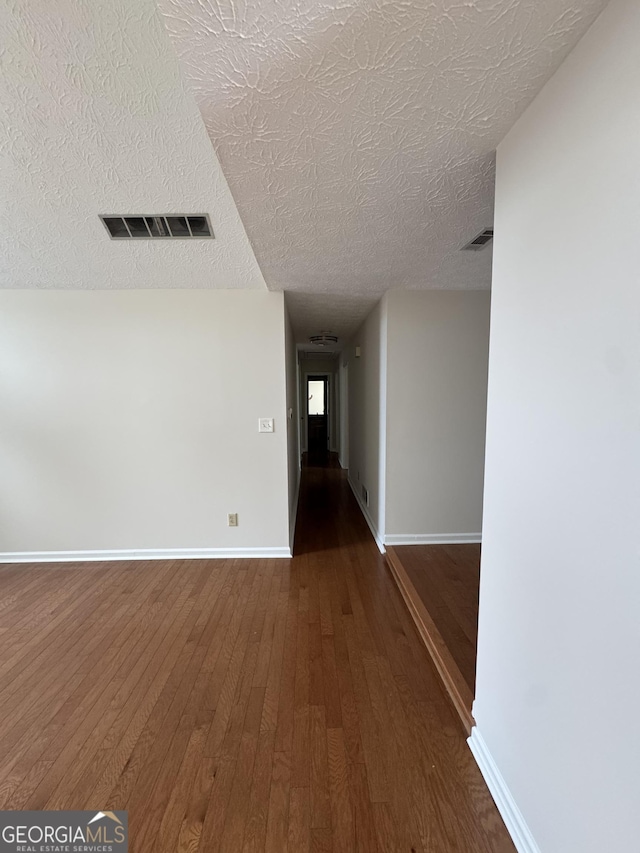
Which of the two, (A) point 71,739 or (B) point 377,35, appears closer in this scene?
(B) point 377,35

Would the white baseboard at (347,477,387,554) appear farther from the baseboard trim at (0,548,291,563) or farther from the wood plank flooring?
the baseboard trim at (0,548,291,563)

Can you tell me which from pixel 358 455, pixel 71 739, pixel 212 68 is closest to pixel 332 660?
pixel 71 739

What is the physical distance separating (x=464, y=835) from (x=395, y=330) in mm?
2774

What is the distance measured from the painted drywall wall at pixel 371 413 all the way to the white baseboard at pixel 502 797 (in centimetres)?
183

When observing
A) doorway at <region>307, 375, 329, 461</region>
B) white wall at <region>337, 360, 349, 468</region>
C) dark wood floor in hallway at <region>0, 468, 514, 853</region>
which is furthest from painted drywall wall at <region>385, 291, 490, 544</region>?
doorway at <region>307, 375, 329, 461</region>

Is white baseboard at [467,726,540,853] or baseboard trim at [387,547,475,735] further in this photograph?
baseboard trim at [387,547,475,735]

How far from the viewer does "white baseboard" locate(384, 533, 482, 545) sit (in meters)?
3.11

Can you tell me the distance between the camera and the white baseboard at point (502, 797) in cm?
103

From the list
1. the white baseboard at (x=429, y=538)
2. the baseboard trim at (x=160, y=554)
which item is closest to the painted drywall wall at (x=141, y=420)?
the baseboard trim at (x=160, y=554)

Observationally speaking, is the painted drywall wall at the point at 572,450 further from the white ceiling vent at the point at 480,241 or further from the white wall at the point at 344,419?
the white wall at the point at 344,419

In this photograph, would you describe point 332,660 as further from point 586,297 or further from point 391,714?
point 586,297

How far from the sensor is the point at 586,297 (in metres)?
0.80

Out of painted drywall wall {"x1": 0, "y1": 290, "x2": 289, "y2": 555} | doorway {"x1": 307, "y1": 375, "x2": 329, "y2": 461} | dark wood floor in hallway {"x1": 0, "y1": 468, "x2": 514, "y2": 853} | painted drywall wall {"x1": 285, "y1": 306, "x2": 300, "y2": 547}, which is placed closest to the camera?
dark wood floor in hallway {"x1": 0, "y1": 468, "x2": 514, "y2": 853}

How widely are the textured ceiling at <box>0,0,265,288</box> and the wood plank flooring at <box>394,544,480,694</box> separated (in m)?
2.56
